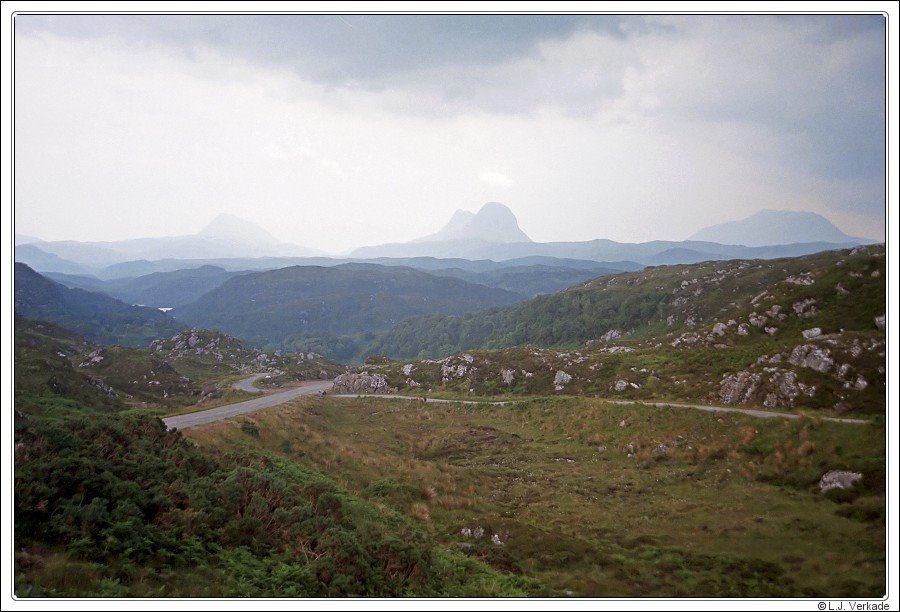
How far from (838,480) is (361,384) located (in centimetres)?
5691

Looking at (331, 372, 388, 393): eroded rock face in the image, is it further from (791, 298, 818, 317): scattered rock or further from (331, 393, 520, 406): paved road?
(791, 298, 818, 317): scattered rock

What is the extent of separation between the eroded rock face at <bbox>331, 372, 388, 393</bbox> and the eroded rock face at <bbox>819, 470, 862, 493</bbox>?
52418 millimetres

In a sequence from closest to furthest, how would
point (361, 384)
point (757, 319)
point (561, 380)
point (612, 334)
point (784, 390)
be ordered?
point (784, 390) < point (561, 380) < point (757, 319) < point (361, 384) < point (612, 334)

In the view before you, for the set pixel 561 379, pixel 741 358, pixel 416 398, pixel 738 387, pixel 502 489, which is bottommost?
pixel 416 398

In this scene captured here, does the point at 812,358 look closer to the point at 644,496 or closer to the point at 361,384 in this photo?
the point at 644,496

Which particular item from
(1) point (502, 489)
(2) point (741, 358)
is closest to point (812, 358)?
(2) point (741, 358)

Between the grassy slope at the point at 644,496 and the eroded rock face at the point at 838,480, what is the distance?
0.46m

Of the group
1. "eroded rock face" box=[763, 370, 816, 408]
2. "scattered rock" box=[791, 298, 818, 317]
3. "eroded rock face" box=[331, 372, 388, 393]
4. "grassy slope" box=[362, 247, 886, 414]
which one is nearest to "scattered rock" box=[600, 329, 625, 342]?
"grassy slope" box=[362, 247, 886, 414]

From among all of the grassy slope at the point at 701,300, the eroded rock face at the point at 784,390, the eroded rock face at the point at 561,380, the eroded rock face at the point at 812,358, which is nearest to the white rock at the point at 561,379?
the eroded rock face at the point at 561,380

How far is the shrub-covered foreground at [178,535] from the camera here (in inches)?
330

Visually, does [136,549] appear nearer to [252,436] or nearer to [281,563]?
[281,563]

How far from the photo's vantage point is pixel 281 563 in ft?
32.7

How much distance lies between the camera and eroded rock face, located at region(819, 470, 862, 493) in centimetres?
1744

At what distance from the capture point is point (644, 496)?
2159 cm
